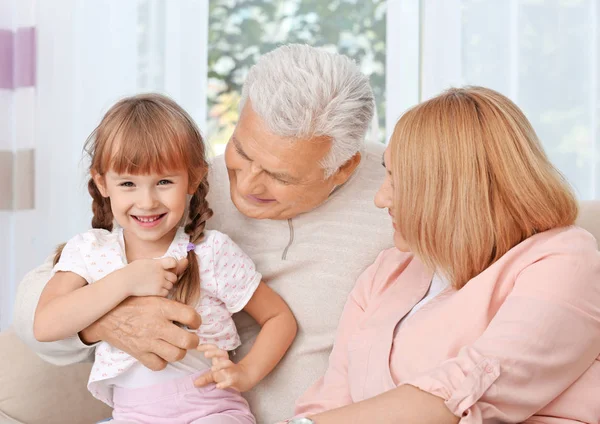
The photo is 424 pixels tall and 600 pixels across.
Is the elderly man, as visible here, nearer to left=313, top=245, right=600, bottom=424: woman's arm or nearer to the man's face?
the man's face

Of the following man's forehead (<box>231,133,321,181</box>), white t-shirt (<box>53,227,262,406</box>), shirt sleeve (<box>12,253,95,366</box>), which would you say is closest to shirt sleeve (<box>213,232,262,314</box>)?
white t-shirt (<box>53,227,262,406</box>)

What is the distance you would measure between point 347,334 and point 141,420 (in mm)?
493

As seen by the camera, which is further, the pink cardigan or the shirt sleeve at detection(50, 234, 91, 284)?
the shirt sleeve at detection(50, 234, 91, 284)

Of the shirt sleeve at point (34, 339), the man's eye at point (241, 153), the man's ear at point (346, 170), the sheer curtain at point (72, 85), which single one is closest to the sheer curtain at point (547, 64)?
the sheer curtain at point (72, 85)

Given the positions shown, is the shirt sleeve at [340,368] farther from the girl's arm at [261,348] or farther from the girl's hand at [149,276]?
the girl's hand at [149,276]

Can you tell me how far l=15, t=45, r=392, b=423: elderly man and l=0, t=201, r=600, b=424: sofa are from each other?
0.16m

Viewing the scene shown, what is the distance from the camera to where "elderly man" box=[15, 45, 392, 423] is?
71.1 inches

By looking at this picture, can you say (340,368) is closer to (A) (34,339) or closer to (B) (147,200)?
(B) (147,200)

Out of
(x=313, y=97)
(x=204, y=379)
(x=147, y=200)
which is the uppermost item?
(x=313, y=97)

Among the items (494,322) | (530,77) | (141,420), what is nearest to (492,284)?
(494,322)

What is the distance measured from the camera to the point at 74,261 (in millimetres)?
1869

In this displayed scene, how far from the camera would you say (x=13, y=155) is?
11.3 ft

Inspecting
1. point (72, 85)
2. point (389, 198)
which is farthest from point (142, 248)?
point (72, 85)

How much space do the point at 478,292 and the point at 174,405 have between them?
2.36 feet
